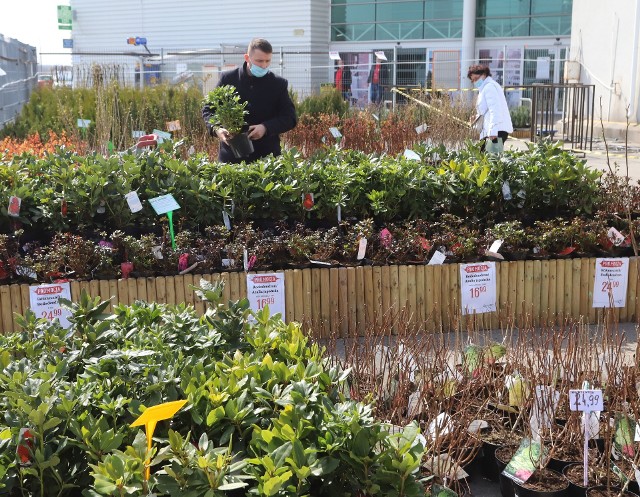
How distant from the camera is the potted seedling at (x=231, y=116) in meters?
5.93

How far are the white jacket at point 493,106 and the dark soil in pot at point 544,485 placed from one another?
6.49 meters

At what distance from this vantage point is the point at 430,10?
80.6 ft

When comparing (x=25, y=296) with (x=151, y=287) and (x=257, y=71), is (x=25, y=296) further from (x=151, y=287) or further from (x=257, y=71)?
(x=257, y=71)

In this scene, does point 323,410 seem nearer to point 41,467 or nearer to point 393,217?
point 41,467

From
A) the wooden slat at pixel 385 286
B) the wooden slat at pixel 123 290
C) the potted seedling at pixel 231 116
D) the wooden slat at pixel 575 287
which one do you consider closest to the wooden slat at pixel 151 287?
the wooden slat at pixel 123 290

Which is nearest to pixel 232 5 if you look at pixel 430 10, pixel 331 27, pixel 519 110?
pixel 331 27

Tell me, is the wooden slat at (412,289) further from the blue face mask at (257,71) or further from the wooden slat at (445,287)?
the blue face mask at (257,71)

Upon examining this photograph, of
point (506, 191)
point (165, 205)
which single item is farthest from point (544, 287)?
point (165, 205)

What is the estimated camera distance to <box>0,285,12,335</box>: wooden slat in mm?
4520

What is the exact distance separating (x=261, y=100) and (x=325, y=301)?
2189 mm

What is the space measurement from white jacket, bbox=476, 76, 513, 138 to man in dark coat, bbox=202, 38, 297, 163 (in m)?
3.31

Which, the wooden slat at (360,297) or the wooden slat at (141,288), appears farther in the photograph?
the wooden slat at (360,297)

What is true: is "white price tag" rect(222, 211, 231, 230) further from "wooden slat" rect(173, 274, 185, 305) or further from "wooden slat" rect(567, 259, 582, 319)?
"wooden slat" rect(567, 259, 582, 319)

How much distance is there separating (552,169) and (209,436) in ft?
13.2
